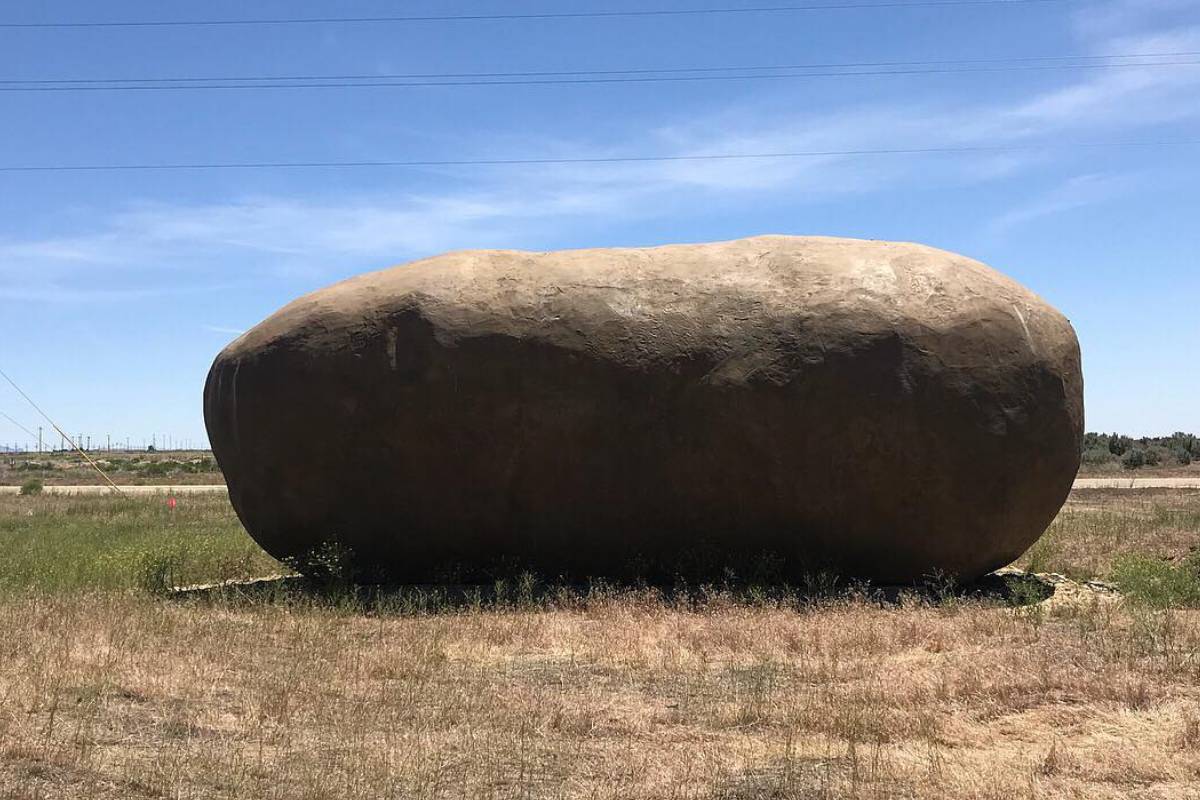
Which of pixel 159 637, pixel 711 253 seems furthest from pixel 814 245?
pixel 159 637

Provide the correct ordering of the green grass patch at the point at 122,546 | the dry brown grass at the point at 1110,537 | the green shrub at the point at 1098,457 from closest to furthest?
1. the green grass patch at the point at 122,546
2. the dry brown grass at the point at 1110,537
3. the green shrub at the point at 1098,457

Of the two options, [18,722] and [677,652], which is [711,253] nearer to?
[677,652]

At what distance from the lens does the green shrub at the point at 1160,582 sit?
405 inches

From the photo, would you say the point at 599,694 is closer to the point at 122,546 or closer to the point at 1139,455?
the point at 122,546

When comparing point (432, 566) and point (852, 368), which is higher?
point (852, 368)

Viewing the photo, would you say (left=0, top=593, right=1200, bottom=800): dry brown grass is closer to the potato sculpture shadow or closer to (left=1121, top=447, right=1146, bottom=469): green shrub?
the potato sculpture shadow

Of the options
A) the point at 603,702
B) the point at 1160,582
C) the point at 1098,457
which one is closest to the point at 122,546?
the point at 603,702

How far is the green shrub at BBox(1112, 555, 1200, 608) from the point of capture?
10289 millimetres

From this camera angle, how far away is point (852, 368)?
1056cm

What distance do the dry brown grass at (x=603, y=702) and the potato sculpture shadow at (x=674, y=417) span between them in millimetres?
1133

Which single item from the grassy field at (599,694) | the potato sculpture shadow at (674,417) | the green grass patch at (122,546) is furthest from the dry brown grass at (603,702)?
the green grass patch at (122,546)

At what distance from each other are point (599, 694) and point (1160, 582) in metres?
6.21

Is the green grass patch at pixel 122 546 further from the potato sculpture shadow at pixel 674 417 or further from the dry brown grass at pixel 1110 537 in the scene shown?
the dry brown grass at pixel 1110 537

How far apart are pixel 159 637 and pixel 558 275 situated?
4.92m
